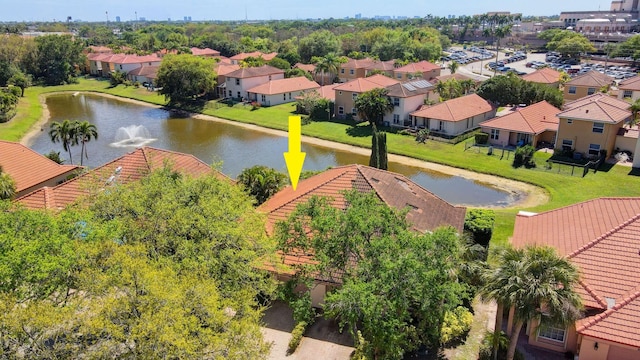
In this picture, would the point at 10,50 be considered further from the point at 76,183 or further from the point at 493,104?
the point at 493,104

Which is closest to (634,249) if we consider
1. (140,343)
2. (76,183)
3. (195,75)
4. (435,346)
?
(435,346)

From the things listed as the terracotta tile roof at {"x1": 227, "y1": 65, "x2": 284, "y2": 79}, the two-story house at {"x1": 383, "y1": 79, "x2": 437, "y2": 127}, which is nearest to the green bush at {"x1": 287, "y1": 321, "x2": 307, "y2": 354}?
the two-story house at {"x1": 383, "y1": 79, "x2": 437, "y2": 127}

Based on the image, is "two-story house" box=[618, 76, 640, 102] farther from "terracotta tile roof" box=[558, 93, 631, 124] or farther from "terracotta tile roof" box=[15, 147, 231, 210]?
"terracotta tile roof" box=[15, 147, 231, 210]

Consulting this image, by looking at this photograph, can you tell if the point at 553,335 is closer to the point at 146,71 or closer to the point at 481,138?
the point at 481,138

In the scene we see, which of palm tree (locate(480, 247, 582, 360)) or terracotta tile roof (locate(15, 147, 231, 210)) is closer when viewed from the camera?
palm tree (locate(480, 247, 582, 360))

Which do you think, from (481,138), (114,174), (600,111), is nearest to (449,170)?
(481,138)

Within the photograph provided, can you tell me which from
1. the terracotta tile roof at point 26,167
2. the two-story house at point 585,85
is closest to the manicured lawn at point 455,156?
the two-story house at point 585,85

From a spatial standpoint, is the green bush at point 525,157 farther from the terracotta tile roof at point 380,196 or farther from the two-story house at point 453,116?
the terracotta tile roof at point 380,196
